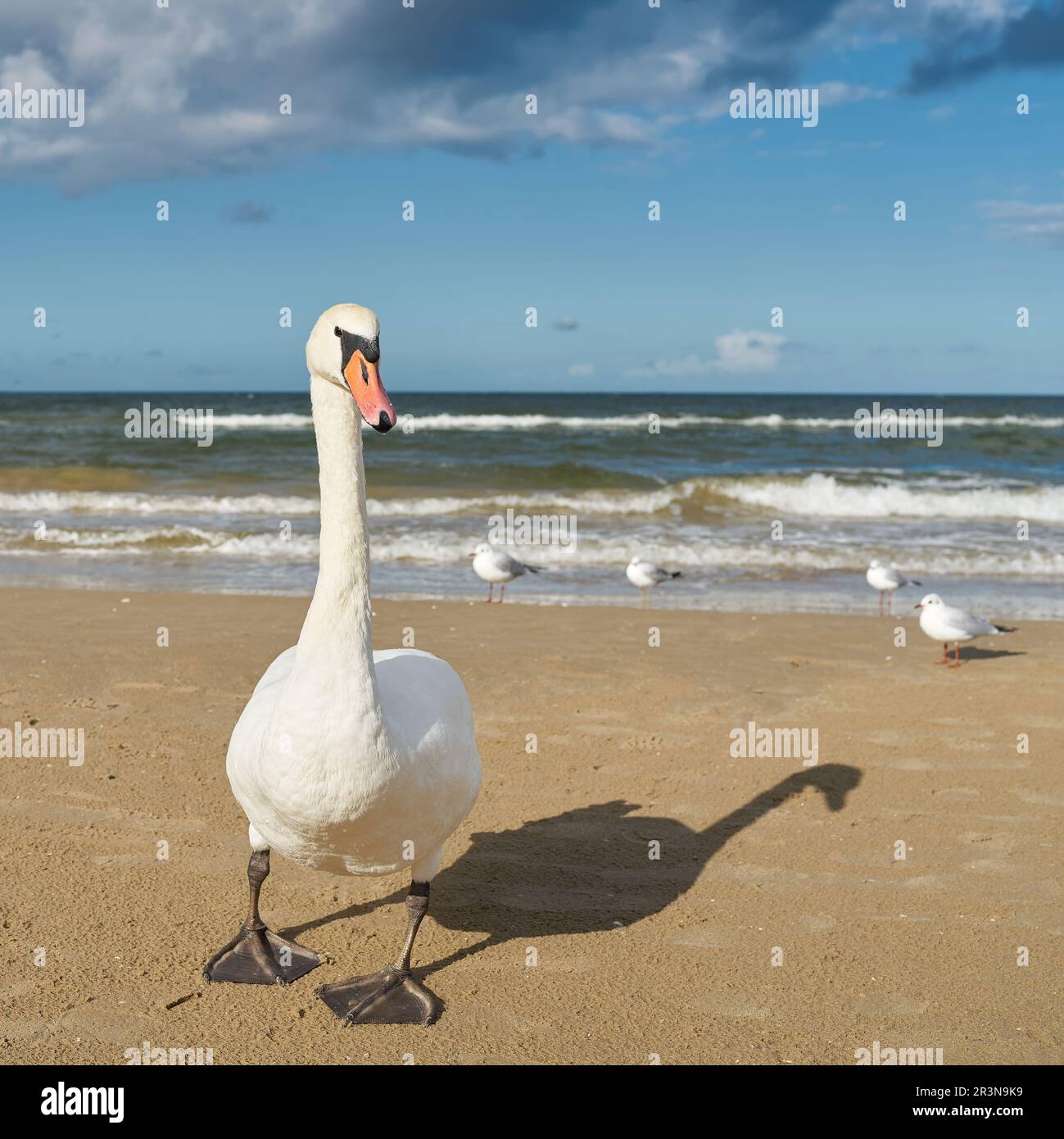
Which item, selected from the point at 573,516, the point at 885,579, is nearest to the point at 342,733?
the point at 885,579

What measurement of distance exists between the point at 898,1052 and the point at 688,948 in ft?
3.11

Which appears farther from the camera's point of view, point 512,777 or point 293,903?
point 512,777

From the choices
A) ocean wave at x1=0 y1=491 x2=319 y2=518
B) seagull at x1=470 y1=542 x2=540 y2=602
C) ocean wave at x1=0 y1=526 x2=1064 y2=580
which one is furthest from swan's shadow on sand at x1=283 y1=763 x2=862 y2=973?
ocean wave at x1=0 y1=491 x2=319 y2=518

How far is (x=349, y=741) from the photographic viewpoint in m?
3.50

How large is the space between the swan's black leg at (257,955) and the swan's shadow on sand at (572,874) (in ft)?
0.95

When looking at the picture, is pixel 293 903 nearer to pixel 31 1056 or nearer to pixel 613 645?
pixel 31 1056

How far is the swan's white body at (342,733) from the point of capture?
3.52m

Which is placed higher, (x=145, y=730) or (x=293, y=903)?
(x=145, y=730)

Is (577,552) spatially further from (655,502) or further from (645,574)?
(655,502)

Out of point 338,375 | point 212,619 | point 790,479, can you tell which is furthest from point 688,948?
point 790,479

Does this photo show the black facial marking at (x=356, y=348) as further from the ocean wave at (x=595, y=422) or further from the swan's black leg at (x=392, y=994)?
the ocean wave at (x=595, y=422)

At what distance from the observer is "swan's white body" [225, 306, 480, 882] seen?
3521 mm

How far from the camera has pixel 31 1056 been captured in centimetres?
357
